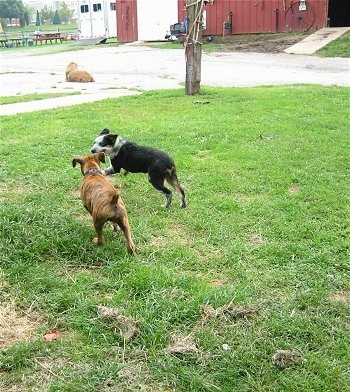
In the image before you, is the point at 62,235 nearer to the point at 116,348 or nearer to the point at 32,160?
the point at 116,348

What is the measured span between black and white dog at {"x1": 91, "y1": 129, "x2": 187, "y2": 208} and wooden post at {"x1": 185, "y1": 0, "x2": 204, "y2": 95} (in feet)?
19.0

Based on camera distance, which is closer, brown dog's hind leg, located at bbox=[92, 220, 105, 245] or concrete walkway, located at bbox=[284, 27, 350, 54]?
brown dog's hind leg, located at bbox=[92, 220, 105, 245]

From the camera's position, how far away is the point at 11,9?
64500 millimetres

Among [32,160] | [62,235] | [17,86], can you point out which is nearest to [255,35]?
[17,86]

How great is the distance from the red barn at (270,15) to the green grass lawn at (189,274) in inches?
811

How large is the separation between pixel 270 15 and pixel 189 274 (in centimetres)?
2528

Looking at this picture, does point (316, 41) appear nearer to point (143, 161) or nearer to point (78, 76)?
point (78, 76)

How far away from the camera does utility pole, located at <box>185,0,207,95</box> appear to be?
1038 cm

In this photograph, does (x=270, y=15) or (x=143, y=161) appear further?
(x=270, y=15)

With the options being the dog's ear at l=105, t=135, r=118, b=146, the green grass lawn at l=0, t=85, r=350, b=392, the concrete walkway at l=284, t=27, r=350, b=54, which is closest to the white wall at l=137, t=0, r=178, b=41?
the concrete walkway at l=284, t=27, r=350, b=54

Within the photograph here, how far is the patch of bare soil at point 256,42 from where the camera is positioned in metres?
22.8

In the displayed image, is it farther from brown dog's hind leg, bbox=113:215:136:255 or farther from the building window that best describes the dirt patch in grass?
the building window

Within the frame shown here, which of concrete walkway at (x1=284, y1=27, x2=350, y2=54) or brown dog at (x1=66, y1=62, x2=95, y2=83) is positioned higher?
concrete walkway at (x1=284, y1=27, x2=350, y2=54)

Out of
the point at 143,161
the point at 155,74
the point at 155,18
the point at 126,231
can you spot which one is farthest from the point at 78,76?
the point at 155,18
